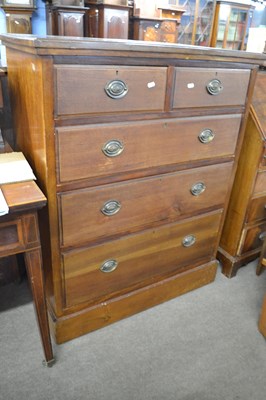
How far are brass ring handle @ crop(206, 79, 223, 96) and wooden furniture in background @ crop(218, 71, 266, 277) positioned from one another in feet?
1.07

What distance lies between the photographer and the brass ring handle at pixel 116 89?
1044 millimetres

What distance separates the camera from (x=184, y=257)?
165cm

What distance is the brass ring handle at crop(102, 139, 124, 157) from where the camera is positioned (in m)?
1.13

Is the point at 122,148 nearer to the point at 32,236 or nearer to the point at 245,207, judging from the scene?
the point at 32,236

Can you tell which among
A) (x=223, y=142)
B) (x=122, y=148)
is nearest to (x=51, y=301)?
(x=122, y=148)

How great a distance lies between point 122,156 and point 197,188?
454 millimetres

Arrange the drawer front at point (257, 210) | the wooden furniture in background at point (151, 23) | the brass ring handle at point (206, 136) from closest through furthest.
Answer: the brass ring handle at point (206, 136) → the drawer front at point (257, 210) → the wooden furniture in background at point (151, 23)

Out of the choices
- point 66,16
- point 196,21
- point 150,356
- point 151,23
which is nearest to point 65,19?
point 66,16

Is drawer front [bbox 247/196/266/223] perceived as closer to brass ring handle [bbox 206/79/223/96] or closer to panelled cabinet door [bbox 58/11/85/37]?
brass ring handle [bbox 206/79/223/96]

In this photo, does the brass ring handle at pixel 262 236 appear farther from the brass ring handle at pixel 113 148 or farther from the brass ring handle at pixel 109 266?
the brass ring handle at pixel 113 148

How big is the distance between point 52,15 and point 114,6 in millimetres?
787

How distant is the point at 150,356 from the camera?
141 cm

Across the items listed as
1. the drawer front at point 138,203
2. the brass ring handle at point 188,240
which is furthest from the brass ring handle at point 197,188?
the brass ring handle at point 188,240

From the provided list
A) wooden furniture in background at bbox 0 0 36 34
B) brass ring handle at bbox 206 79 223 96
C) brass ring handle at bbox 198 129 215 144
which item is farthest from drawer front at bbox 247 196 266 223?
wooden furniture in background at bbox 0 0 36 34
